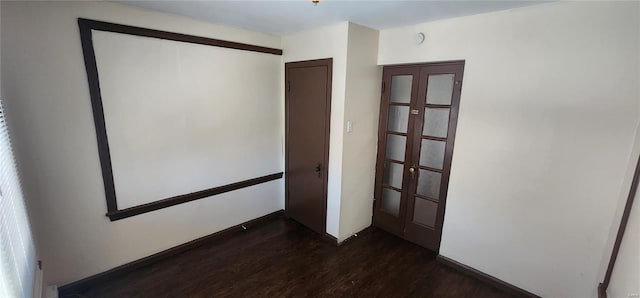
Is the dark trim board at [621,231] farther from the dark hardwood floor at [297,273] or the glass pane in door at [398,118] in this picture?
the glass pane in door at [398,118]

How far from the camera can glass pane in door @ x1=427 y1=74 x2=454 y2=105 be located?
2502 mm

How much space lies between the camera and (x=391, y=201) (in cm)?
318

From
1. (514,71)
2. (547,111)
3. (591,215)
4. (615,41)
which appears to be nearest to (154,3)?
(514,71)

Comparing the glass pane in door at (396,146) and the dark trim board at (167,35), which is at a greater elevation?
the dark trim board at (167,35)

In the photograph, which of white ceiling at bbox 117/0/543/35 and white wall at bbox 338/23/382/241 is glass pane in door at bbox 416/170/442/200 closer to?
white wall at bbox 338/23/382/241

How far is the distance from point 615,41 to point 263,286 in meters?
3.15

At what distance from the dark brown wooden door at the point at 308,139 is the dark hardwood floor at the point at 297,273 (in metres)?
0.43

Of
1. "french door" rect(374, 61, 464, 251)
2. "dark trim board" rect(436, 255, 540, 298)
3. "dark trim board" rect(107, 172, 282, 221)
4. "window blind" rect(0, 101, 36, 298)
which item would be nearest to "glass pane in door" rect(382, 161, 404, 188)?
"french door" rect(374, 61, 464, 251)

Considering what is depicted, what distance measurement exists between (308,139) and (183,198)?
1.46 m

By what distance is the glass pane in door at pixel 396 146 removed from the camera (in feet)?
9.66

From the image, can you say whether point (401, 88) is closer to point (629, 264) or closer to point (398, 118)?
point (398, 118)

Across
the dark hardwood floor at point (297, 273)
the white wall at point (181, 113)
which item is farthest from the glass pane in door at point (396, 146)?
the white wall at point (181, 113)

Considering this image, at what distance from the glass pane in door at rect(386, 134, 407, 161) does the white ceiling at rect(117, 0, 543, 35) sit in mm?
1186

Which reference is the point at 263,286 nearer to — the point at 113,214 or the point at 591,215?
the point at 113,214
